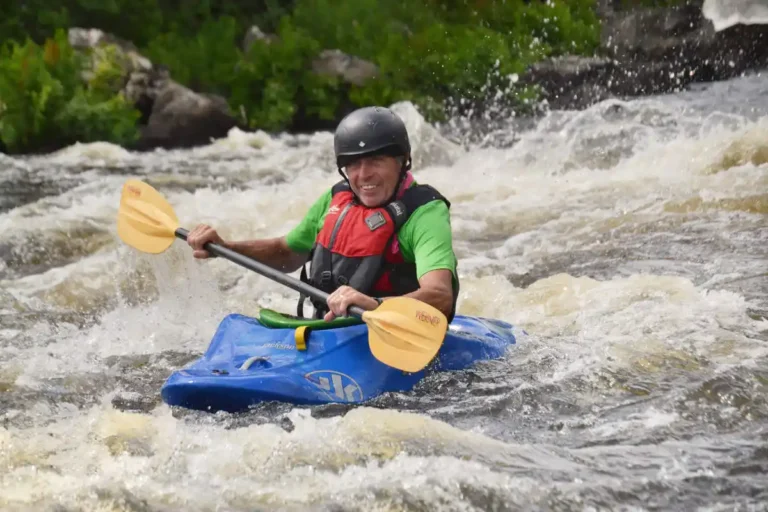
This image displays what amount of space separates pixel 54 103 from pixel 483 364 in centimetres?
772

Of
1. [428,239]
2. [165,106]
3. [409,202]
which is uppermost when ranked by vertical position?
[165,106]

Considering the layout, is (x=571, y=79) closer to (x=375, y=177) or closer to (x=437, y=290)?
(x=375, y=177)

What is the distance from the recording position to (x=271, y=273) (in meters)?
3.75

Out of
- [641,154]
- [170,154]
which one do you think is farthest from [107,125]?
[641,154]

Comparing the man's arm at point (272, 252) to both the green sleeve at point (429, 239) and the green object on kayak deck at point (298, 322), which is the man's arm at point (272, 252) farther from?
the green sleeve at point (429, 239)

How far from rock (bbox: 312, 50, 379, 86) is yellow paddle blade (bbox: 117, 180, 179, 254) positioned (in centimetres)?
823

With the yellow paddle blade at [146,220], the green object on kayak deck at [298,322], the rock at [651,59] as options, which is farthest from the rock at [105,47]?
the green object on kayak deck at [298,322]

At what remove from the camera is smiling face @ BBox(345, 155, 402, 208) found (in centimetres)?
367

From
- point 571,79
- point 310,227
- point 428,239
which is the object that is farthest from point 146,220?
point 571,79

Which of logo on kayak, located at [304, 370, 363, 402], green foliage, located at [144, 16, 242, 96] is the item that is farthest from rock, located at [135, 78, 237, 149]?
logo on kayak, located at [304, 370, 363, 402]

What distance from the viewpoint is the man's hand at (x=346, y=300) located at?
10.9 ft

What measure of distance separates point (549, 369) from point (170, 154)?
7566 mm

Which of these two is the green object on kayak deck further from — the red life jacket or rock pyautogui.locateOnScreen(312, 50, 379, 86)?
rock pyautogui.locateOnScreen(312, 50, 379, 86)

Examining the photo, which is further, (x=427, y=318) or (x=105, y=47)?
(x=105, y=47)
